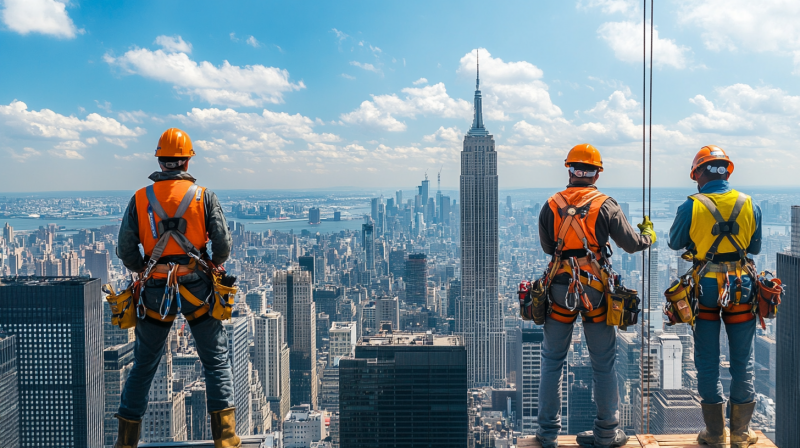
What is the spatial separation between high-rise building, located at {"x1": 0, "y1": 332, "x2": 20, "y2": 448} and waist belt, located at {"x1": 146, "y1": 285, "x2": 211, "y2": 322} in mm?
40246

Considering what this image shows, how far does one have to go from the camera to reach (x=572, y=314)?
12.2 ft

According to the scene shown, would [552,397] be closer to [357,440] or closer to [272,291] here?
[357,440]

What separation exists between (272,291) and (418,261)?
24.0 m

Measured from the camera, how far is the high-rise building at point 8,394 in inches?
1415

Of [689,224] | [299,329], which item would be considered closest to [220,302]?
[689,224]

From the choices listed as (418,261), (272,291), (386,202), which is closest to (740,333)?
(272,291)

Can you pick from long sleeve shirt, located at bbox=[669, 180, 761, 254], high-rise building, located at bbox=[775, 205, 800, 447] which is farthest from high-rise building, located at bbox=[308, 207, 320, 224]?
long sleeve shirt, located at bbox=[669, 180, 761, 254]

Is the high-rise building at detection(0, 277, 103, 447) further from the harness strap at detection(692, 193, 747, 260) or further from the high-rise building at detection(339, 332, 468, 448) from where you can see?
the harness strap at detection(692, 193, 747, 260)

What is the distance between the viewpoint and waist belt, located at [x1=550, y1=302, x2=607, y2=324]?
3695mm

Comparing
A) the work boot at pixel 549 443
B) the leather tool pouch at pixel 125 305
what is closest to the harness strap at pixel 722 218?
the work boot at pixel 549 443

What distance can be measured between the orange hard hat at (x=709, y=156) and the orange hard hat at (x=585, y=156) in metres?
0.69

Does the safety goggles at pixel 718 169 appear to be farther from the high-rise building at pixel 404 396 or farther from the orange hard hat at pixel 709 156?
the high-rise building at pixel 404 396

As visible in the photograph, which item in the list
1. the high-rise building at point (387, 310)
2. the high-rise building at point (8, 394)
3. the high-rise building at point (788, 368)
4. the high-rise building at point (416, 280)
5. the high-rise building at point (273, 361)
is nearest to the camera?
the high-rise building at point (788, 368)

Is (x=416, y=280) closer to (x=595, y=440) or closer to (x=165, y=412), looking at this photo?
(x=165, y=412)
